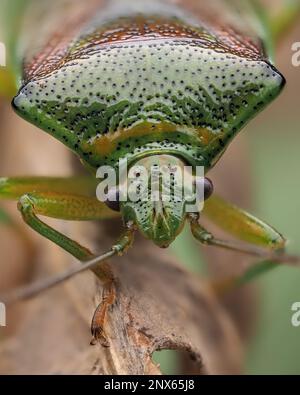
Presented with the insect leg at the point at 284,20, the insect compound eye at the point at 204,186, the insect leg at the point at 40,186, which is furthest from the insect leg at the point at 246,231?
the insect leg at the point at 284,20

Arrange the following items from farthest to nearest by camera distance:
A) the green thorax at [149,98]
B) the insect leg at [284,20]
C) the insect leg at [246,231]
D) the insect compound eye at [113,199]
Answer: the insect leg at [284,20], the insect leg at [246,231], the green thorax at [149,98], the insect compound eye at [113,199]

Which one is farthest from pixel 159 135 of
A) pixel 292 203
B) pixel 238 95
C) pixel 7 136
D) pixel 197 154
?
pixel 7 136

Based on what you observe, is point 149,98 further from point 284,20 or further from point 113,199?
point 284,20

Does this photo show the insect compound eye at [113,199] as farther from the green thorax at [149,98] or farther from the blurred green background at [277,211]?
the blurred green background at [277,211]

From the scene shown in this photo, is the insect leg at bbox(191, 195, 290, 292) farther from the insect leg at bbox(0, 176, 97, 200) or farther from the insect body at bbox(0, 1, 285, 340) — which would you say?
the insect leg at bbox(0, 176, 97, 200)

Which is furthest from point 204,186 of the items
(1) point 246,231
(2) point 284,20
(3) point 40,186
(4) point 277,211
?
(2) point 284,20
